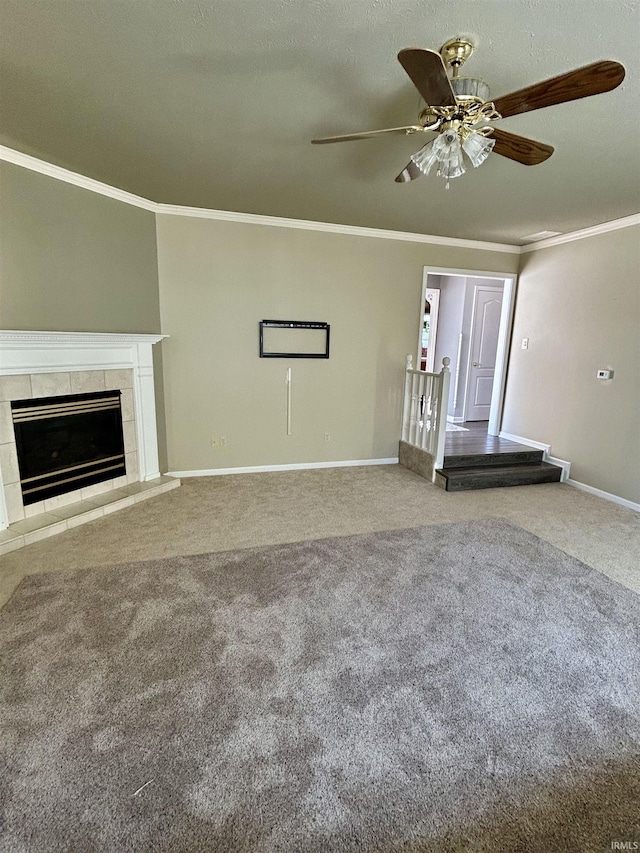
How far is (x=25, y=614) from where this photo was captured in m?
2.12

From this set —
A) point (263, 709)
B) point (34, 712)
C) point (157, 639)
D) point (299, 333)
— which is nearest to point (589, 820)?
point (263, 709)

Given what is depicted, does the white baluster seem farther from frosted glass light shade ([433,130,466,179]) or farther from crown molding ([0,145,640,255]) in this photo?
frosted glass light shade ([433,130,466,179])

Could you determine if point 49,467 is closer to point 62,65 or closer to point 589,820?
point 62,65

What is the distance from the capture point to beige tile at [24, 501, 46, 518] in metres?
3.08

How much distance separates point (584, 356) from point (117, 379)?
4.69m

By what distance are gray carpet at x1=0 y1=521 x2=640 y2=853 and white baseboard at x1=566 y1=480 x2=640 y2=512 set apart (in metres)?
1.74

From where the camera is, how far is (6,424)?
291 cm

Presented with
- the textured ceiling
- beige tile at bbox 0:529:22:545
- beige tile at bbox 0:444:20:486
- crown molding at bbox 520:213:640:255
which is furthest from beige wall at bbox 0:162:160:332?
crown molding at bbox 520:213:640:255

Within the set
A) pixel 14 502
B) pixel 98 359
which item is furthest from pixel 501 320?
pixel 14 502

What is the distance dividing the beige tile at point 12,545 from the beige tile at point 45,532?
32 mm

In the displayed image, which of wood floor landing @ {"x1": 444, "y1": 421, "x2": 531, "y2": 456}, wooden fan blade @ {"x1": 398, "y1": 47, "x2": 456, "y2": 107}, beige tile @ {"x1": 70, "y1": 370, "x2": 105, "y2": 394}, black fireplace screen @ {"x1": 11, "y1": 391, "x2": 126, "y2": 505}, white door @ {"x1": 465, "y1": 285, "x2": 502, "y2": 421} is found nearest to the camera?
wooden fan blade @ {"x1": 398, "y1": 47, "x2": 456, "y2": 107}

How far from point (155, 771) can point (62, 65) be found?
2.95m

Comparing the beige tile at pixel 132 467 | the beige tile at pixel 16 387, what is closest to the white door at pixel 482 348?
the beige tile at pixel 132 467

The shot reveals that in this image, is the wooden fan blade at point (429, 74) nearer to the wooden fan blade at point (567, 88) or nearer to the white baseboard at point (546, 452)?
the wooden fan blade at point (567, 88)
